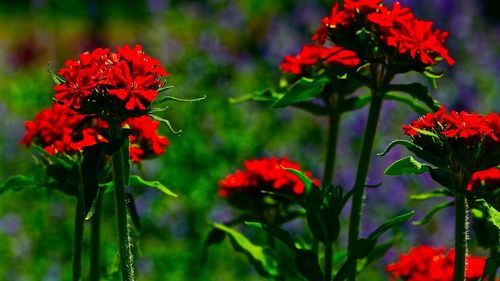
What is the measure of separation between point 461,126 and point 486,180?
0.25 metres

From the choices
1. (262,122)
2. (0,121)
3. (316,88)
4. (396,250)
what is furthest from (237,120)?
(316,88)

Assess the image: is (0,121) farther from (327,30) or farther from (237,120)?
(327,30)

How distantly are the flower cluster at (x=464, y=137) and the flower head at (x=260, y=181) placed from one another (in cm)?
34

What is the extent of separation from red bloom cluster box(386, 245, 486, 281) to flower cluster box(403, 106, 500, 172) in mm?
258

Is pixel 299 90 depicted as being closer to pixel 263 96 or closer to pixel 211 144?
pixel 263 96

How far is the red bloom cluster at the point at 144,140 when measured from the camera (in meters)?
1.15

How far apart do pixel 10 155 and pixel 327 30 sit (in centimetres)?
248

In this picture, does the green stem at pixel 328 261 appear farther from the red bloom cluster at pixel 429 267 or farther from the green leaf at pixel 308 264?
the red bloom cluster at pixel 429 267

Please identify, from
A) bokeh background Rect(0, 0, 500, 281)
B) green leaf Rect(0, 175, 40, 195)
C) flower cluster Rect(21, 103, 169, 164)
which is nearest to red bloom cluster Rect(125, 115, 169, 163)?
flower cluster Rect(21, 103, 169, 164)

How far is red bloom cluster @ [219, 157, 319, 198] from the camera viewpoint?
4.34 ft

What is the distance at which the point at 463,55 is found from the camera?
3.75 metres

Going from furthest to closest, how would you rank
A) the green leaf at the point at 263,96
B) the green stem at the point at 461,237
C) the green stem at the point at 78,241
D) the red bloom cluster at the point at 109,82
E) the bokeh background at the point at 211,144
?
the bokeh background at the point at 211,144
the green leaf at the point at 263,96
the green stem at the point at 78,241
the green stem at the point at 461,237
the red bloom cluster at the point at 109,82

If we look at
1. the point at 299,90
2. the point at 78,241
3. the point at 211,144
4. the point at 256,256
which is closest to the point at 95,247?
the point at 78,241

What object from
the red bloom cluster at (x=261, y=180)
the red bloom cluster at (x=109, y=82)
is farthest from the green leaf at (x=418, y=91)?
the red bloom cluster at (x=109, y=82)
